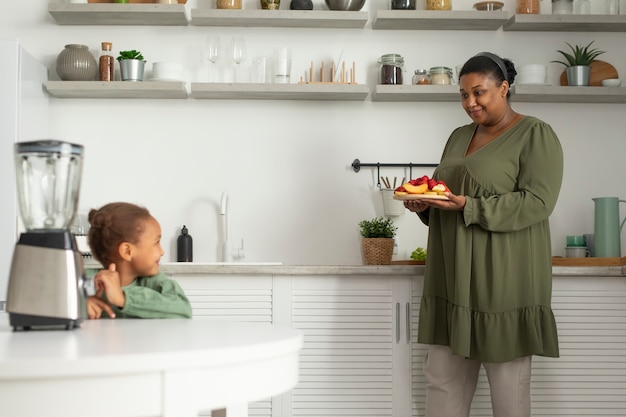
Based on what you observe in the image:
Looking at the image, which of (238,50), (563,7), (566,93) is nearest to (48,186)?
(238,50)

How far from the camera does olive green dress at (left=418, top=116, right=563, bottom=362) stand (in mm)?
2914

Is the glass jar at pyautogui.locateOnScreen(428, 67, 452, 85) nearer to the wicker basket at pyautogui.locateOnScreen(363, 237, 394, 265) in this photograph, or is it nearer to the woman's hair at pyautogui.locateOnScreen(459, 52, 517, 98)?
the wicker basket at pyautogui.locateOnScreen(363, 237, 394, 265)

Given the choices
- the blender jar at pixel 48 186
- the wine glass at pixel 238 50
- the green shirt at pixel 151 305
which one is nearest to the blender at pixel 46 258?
the blender jar at pixel 48 186

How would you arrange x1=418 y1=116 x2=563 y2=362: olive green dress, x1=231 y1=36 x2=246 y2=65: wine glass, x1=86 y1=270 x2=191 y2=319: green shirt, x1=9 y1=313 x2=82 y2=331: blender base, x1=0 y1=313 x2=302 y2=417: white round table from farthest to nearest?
x1=231 y1=36 x2=246 y2=65: wine glass, x1=418 y1=116 x2=563 y2=362: olive green dress, x1=86 y1=270 x2=191 y2=319: green shirt, x1=9 y1=313 x2=82 y2=331: blender base, x1=0 y1=313 x2=302 y2=417: white round table

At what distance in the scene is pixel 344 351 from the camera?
11.4ft

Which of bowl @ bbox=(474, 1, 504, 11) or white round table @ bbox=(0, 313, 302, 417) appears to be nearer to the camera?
white round table @ bbox=(0, 313, 302, 417)

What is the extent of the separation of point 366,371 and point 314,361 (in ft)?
0.71

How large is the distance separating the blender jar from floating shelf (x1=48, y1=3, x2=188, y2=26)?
2.54 meters

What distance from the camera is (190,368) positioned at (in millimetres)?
1162

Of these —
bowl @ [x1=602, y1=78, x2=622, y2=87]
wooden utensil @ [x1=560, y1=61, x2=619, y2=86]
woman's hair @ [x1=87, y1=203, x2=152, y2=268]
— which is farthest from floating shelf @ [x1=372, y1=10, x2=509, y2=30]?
woman's hair @ [x1=87, y1=203, x2=152, y2=268]

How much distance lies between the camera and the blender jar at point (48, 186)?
5.03ft

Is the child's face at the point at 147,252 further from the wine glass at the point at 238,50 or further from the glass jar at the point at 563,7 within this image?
the glass jar at the point at 563,7

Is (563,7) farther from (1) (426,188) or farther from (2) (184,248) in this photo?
(2) (184,248)

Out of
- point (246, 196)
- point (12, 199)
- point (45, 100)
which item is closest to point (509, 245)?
point (246, 196)
